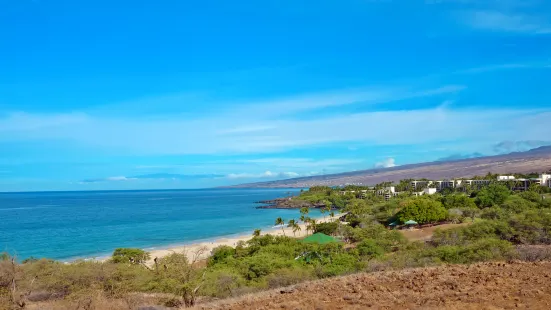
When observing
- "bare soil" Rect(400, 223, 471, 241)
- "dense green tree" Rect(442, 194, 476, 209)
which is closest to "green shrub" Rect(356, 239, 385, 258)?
"bare soil" Rect(400, 223, 471, 241)

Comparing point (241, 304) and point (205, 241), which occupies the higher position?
point (241, 304)

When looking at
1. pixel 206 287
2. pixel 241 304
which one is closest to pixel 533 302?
pixel 241 304

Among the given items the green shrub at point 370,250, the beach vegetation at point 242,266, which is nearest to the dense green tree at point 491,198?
the beach vegetation at point 242,266

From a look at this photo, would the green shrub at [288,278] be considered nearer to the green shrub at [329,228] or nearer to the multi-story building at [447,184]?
the green shrub at [329,228]

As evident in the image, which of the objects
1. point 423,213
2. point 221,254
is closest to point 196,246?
point 221,254

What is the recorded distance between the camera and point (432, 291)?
12359mm

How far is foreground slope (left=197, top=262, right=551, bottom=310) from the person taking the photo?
11.1 meters

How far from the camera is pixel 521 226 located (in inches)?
1328

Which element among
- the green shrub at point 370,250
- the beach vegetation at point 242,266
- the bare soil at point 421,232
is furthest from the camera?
the bare soil at point 421,232

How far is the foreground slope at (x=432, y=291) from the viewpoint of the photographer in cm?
1108

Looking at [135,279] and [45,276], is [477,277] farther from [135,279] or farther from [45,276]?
[45,276]

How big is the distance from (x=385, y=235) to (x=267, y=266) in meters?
16.6

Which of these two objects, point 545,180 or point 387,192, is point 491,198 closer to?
point 545,180

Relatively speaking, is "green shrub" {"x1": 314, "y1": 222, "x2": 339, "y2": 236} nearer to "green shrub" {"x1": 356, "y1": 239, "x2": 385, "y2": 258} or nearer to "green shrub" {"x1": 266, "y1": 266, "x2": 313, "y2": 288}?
"green shrub" {"x1": 356, "y1": 239, "x2": 385, "y2": 258}
